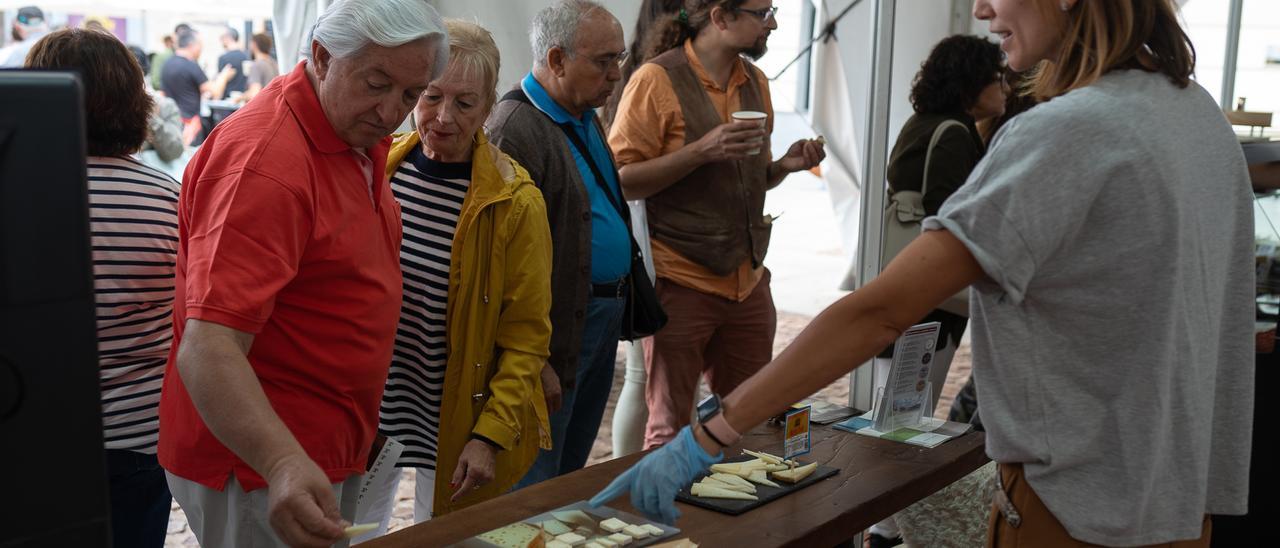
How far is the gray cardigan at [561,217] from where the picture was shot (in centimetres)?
247

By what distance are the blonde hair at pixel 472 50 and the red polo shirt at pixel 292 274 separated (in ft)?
1.62

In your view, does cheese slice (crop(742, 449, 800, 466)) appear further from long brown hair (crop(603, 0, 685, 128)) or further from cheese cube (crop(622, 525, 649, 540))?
long brown hair (crop(603, 0, 685, 128))

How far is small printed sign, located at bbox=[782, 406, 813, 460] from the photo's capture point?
2166mm

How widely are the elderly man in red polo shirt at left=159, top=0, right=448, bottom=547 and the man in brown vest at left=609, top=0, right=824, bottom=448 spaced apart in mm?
1423

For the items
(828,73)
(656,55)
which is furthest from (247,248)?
(828,73)

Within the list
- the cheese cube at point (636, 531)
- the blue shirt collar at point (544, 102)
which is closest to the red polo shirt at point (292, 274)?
the cheese cube at point (636, 531)

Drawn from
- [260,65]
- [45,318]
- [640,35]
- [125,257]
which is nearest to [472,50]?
[125,257]

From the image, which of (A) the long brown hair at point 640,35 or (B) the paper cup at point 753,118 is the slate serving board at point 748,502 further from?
(A) the long brown hair at point 640,35

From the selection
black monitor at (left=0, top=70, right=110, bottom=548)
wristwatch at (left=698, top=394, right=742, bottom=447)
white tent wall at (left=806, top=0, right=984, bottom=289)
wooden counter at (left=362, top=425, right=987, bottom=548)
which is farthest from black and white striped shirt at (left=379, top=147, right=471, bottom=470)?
white tent wall at (left=806, top=0, right=984, bottom=289)

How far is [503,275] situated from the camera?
7.14 ft

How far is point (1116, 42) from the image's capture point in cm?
131

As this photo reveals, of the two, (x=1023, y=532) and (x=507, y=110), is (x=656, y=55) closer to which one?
(x=507, y=110)

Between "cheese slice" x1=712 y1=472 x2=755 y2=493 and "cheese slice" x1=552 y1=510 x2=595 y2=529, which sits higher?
"cheese slice" x1=552 y1=510 x2=595 y2=529

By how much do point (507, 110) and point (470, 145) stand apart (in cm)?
33
